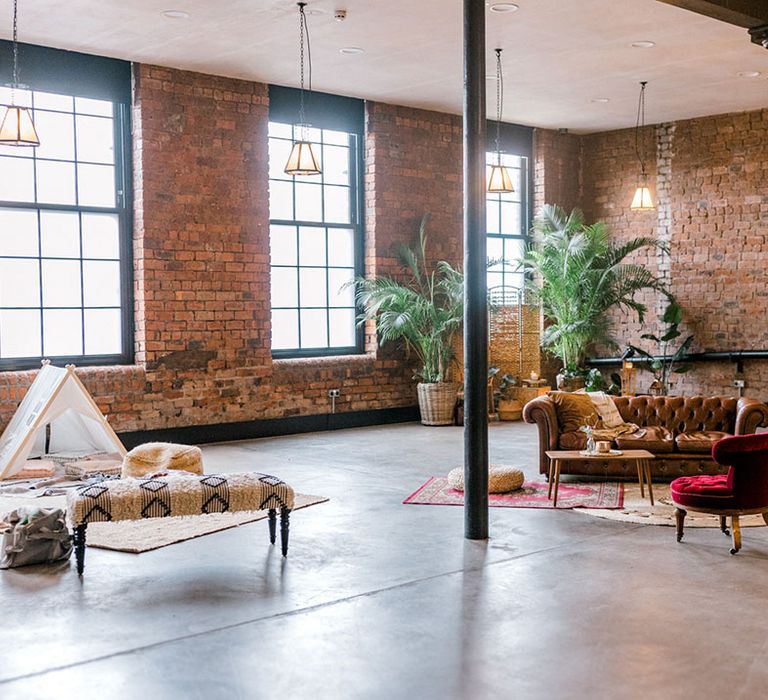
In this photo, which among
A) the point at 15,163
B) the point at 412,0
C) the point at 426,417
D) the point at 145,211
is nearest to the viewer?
the point at 412,0

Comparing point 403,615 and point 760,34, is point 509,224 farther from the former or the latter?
point 403,615

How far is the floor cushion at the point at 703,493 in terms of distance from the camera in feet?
18.9

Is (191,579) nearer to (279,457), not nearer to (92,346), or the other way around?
(279,457)

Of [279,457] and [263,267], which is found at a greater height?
[263,267]

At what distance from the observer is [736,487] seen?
18.8 ft

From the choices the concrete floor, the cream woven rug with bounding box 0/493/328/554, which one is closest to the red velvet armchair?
the concrete floor

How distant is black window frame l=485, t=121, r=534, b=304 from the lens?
1300cm

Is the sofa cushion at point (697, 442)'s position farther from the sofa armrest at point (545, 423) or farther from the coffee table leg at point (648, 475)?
the sofa armrest at point (545, 423)

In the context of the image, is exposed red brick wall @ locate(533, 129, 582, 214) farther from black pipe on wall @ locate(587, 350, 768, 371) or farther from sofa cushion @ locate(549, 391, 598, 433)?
sofa cushion @ locate(549, 391, 598, 433)

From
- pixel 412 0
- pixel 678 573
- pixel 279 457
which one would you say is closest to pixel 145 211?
pixel 279 457

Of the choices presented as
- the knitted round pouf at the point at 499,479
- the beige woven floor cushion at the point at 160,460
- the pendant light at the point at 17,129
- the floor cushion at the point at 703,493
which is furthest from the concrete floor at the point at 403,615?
the pendant light at the point at 17,129

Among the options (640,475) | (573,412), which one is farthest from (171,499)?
(573,412)

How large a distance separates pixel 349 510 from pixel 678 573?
7.89ft

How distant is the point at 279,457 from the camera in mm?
9242
